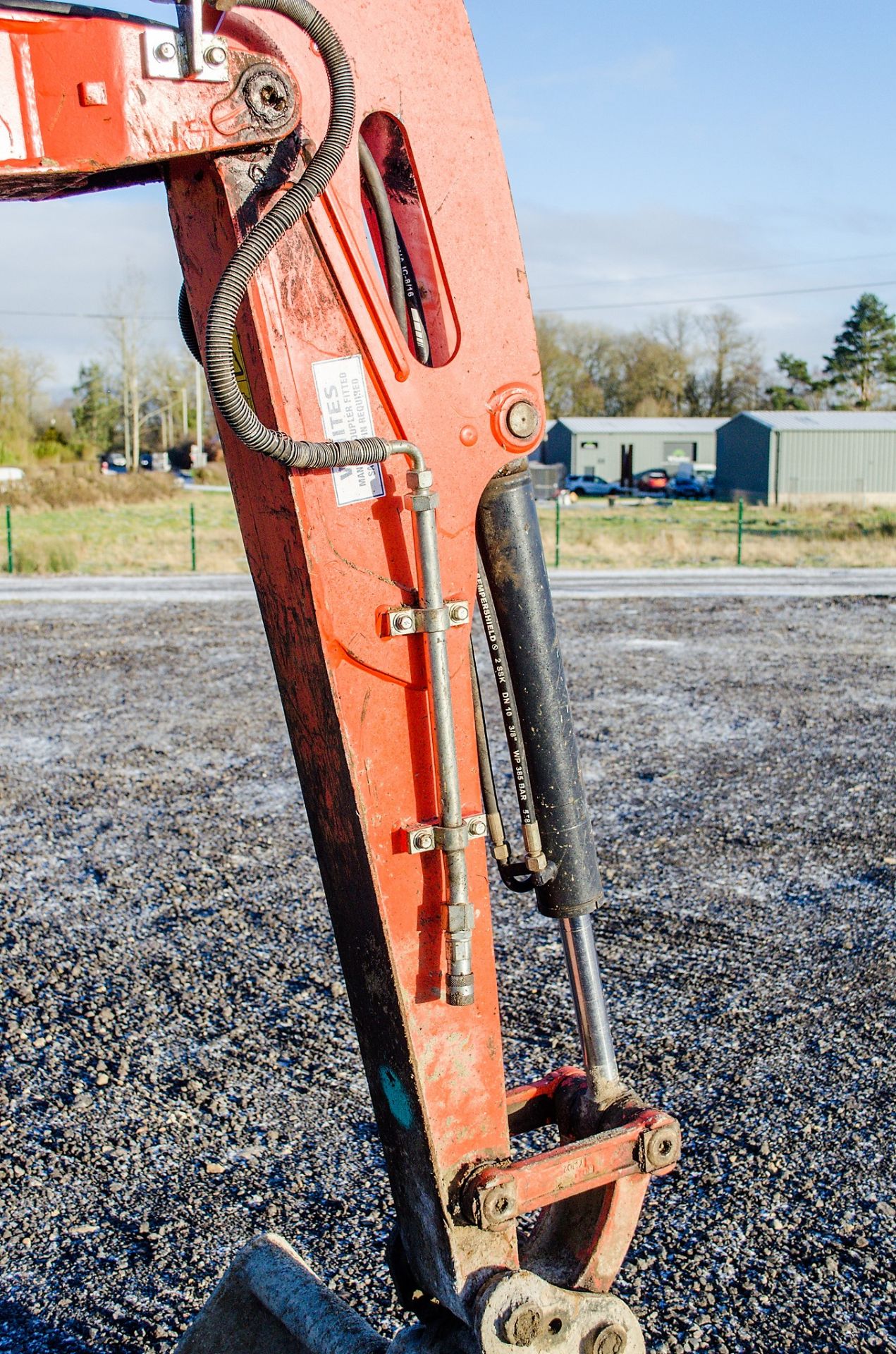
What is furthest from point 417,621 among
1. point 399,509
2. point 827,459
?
point 827,459

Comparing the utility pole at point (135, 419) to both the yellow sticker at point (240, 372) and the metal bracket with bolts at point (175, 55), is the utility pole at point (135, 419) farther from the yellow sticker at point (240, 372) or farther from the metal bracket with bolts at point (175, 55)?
the metal bracket with bolts at point (175, 55)

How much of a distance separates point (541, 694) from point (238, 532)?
85.0ft

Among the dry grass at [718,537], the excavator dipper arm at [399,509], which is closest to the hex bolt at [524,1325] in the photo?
the excavator dipper arm at [399,509]

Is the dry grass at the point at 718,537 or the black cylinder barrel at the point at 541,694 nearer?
the black cylinder barrel at the point at 541,694

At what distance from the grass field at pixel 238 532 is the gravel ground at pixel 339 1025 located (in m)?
14.4

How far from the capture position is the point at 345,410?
6.26 feet

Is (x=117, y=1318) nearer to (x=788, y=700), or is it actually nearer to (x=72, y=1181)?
(x=72, y=1181)

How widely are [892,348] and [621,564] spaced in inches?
2298

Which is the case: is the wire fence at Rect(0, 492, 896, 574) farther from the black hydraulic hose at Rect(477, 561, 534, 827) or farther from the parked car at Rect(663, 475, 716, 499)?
the black hydraulic hose at Rect(477, 561, 534, 827)

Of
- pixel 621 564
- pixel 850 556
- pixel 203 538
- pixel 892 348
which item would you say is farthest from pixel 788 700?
pixel 892 348

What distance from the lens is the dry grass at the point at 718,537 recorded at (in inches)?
973

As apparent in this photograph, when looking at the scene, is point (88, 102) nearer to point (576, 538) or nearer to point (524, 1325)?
point (524, 1325)

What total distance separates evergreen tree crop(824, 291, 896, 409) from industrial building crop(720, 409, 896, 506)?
25.5m

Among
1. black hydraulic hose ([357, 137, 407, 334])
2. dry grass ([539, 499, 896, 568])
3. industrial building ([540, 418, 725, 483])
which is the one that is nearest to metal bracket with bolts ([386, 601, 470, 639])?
black hydraulic hose ([357, 137, 407, 334])
